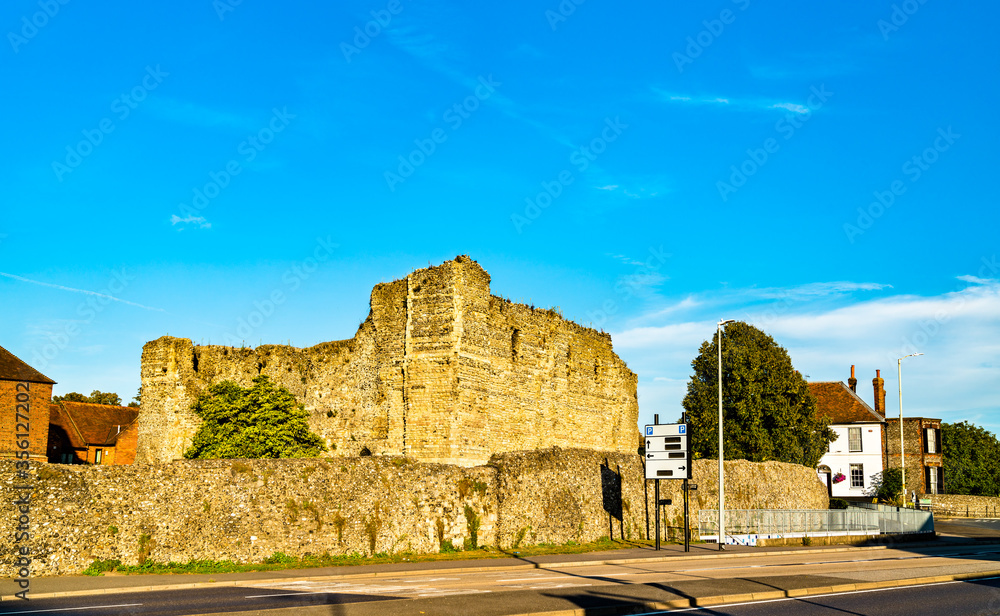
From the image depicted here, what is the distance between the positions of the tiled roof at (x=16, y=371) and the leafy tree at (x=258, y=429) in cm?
1539

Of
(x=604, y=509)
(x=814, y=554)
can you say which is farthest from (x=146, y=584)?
(x=814, y=554)

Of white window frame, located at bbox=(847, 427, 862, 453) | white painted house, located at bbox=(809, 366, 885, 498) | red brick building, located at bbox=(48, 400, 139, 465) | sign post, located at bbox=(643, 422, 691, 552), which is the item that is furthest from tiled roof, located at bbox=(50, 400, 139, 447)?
white window frame, located at bbox=(847, 427, 862, 453)

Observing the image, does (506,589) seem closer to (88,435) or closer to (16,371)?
(16,371)

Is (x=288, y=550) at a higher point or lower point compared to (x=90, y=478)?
lower

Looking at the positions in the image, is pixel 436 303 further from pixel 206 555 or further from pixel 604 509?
pixel 206 555

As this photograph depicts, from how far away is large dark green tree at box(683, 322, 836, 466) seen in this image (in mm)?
53250

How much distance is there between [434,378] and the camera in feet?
125

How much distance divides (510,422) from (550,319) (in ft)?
22.5

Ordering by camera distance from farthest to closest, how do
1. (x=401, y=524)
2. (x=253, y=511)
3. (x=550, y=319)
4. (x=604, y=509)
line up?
(x=550, y=319) → (x=604, y=509) → (x=401, y=524) → (x=253, y=511)

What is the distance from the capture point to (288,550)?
69.9ft

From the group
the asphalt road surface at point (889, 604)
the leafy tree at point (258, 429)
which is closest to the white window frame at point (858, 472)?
the leafy tree at point (258, 429)

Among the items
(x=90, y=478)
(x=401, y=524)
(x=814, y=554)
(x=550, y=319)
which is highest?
(x=550, y=319)

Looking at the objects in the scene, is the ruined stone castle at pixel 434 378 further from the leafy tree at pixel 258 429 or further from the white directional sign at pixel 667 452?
the white directional sign at pixel 667 452

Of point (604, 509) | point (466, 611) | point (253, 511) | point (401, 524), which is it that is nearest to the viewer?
point (466, 611)
